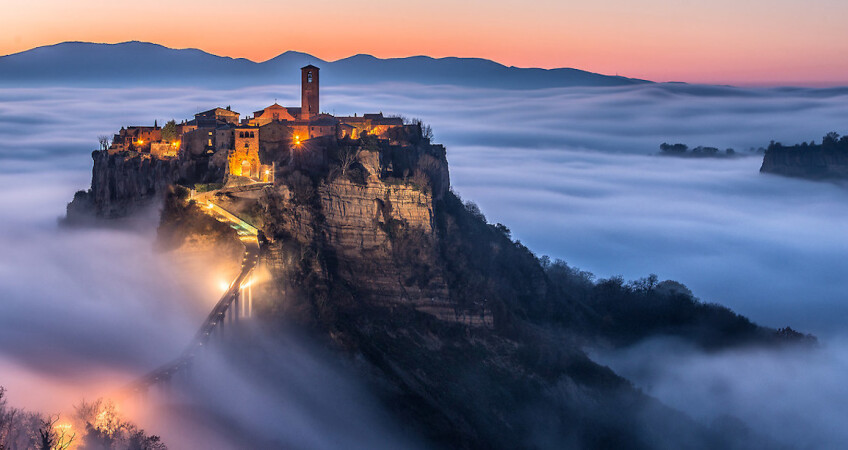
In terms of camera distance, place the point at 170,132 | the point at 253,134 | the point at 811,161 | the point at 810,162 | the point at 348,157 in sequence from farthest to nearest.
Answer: the point at 810,162
the point at 811,161
the point at 170,132
the point at 253,134
the point at 348,157

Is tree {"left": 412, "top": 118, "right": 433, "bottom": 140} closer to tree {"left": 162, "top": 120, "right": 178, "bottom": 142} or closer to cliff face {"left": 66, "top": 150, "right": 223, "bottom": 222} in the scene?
cliff face {"left": 66, "top": 150, "right": 223, "bottom": 222}

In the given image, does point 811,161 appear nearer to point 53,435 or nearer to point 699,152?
point 699,152

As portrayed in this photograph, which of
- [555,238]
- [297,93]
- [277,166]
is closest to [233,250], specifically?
[277,166]

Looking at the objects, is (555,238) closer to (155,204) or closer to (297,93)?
(297,93)

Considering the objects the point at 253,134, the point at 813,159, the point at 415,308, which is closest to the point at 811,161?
the point at 813,159

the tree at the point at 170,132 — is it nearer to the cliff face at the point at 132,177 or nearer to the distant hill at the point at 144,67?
the cliff face at the point at 132,177

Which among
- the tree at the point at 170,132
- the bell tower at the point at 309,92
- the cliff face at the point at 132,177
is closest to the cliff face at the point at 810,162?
the bell tower at the point at 309,92
